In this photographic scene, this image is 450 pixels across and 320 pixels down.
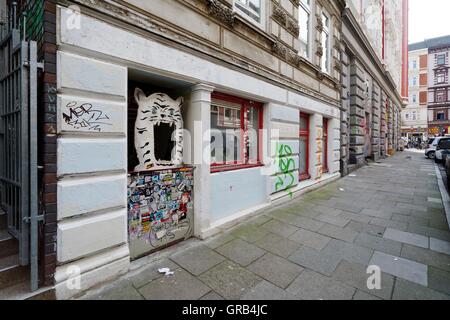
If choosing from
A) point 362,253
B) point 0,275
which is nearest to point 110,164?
point 0,275

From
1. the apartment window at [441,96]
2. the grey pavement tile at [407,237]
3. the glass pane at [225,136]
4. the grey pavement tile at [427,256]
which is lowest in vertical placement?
the grey pavement tile at [427,256]

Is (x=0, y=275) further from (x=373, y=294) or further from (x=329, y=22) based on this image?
(x=329, y=22)

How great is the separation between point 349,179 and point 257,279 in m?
8.13

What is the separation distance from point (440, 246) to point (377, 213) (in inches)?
62.6

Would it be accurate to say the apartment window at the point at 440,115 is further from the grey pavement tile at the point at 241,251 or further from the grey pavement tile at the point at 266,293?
the grey pavement tile at the point at 266,293

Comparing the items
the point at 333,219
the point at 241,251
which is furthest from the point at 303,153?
the point at 241,251

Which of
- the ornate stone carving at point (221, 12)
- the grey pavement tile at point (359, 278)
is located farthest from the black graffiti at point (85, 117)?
the grey pavement tile at point (359, 278)

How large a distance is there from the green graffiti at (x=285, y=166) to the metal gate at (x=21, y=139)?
187 inches

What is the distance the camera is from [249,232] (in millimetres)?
4184

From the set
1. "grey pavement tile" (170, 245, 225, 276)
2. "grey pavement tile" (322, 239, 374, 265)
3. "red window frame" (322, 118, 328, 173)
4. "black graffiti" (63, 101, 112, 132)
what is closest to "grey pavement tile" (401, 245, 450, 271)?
"grey pavement tile" (322, 239, 374, 265)

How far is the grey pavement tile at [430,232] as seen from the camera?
401cm

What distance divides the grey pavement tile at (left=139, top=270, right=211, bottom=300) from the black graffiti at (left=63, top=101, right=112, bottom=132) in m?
1.93

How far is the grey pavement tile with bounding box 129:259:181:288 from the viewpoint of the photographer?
272cm

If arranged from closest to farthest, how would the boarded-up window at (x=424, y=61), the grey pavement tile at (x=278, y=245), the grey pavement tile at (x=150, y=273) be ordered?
the grey pavement tile at (x=150, y=273) < the grey pavement tile at (x=278, y=245) < the boarded-up window at (x=424, y=61)
